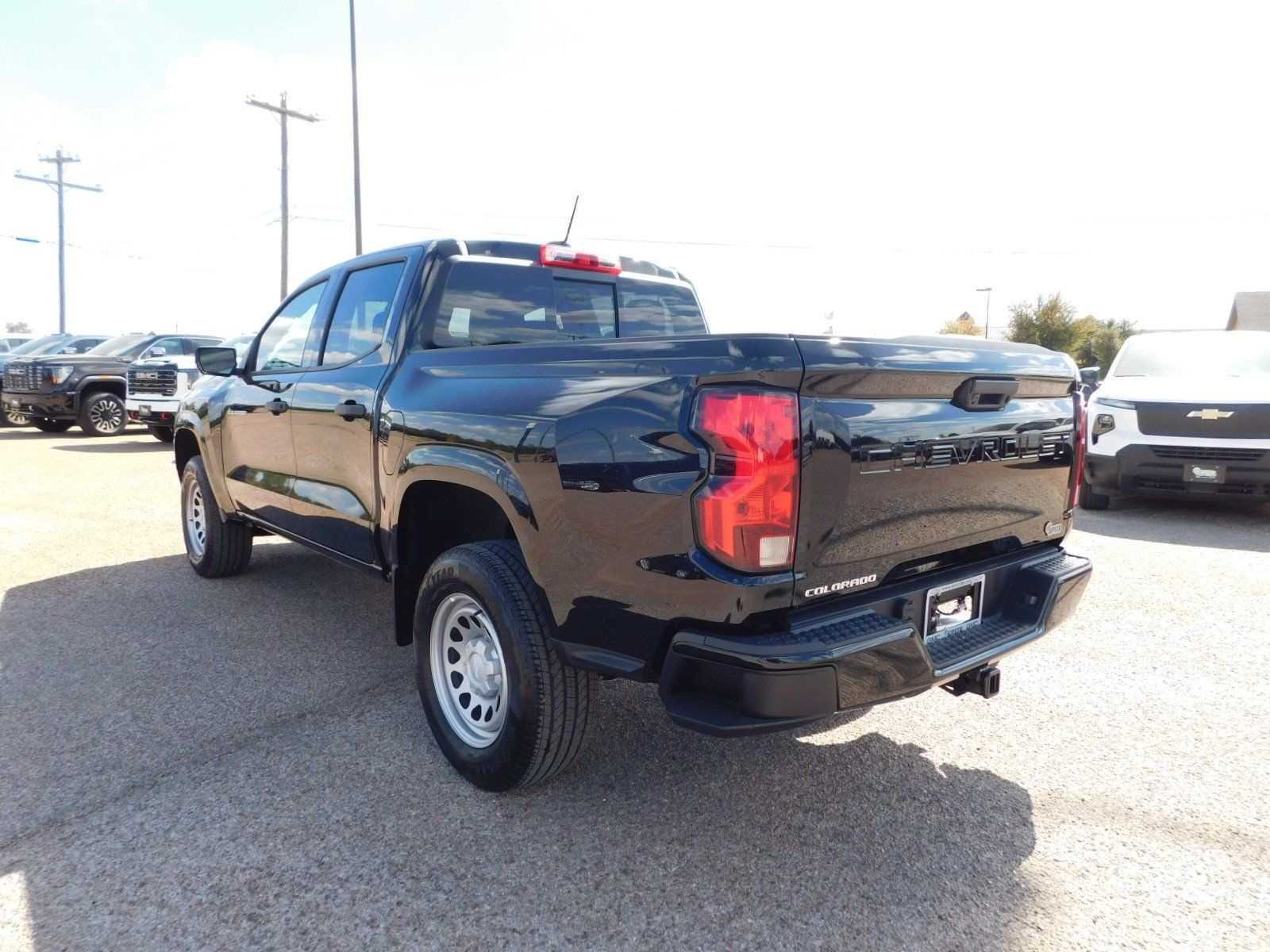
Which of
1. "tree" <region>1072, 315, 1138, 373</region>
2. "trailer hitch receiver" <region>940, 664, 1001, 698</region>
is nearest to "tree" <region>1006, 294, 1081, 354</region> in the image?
"tree" <region>1072, 315, 1138, 373</region>

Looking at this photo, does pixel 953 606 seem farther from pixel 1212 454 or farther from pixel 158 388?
pixel 158 388

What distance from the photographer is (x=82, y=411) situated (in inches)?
589

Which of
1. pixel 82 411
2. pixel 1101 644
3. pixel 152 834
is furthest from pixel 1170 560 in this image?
pixel 82 411

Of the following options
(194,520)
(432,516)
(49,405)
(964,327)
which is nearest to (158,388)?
(49,405)

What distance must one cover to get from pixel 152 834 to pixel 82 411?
15.1 meters

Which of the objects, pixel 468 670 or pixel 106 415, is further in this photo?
pixel 106 415

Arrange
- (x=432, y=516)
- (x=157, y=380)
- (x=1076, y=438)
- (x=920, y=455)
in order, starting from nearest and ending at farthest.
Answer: (x=920, y=455)
(x=1076, y=438)
(x=432, y=516)
(x=157, y=380)

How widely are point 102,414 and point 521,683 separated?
1583 centimetres

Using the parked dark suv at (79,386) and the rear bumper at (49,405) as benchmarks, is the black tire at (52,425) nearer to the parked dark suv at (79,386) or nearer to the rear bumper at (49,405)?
the parked dark suv at (79,386)

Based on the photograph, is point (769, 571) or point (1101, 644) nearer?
point (769, 571)

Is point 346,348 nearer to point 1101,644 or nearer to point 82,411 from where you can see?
point 1101,644

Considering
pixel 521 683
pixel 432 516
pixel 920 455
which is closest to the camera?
pixel 920 455

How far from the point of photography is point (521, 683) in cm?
254

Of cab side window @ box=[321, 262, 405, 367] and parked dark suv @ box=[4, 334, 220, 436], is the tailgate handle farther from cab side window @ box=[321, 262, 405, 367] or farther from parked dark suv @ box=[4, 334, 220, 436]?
parked dark suv @ box=[4, 334, 220, 436]
